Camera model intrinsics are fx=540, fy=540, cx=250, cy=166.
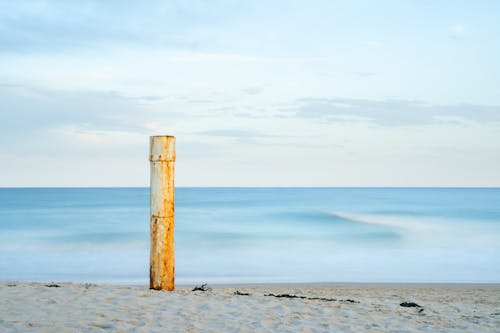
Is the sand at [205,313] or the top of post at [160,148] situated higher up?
the top of post at [160,148]

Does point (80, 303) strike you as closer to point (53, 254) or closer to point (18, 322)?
point (18, 322)

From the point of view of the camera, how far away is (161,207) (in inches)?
286

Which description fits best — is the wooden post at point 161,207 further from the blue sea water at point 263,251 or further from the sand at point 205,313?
the blue sea water at point 263,251

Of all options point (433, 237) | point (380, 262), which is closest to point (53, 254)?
point (380, 262)

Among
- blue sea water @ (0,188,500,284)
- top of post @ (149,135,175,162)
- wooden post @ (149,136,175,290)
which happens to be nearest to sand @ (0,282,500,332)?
wooden post @ (149,136,175,290)

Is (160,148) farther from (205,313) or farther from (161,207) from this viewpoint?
(205,313)

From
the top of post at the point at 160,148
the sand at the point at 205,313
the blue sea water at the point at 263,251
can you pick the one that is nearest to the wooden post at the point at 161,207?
the top of post at the point at 160,148

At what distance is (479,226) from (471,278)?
20.5 m

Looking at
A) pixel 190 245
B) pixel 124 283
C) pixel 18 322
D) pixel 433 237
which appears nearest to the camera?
pixel 18 322

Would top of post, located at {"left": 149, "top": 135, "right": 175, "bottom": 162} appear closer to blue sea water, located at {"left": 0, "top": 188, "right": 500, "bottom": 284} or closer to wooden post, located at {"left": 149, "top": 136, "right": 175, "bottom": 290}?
wooden post, located at {"left": 149, "top": 136, "right": 175, "bottom": 290}

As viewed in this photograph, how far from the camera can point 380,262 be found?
19406 millimetres

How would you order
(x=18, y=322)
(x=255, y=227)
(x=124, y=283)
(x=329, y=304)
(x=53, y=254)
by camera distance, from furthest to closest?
(x=255, y=227) < (x=53, y=254) < (x=124, y=283) < (x=329, y=304) < (x=18, y=322)

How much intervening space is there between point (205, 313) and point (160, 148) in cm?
221

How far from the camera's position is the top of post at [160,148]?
7152 mm
